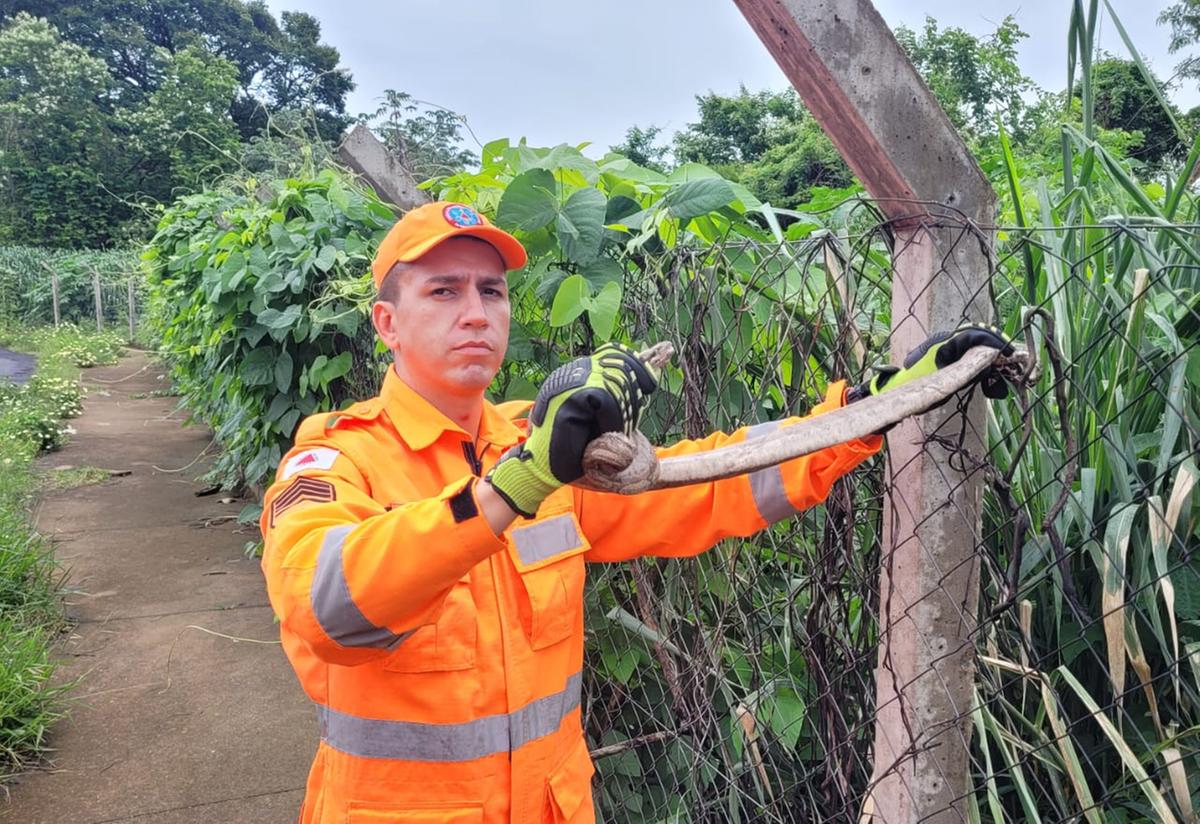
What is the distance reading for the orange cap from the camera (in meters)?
1.59

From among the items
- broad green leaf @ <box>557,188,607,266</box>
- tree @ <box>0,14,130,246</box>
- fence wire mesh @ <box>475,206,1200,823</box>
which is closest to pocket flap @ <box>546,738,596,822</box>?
fence wire mesh @ <box>475,206,1200,823</box>

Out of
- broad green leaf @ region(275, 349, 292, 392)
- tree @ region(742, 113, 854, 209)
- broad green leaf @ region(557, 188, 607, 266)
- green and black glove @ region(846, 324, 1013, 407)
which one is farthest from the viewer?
tree @ region(742, 113, 854, 209)

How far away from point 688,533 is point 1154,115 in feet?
73.5

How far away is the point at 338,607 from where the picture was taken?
1161 millimetres

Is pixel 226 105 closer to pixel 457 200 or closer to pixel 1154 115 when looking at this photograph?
pixel 1154 115

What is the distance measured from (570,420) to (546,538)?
56cm

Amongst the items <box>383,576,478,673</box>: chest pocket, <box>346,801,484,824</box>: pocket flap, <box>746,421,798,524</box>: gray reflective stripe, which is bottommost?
<box>346,801,484,824</box>: pocket flap

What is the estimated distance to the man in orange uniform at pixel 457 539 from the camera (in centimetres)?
114

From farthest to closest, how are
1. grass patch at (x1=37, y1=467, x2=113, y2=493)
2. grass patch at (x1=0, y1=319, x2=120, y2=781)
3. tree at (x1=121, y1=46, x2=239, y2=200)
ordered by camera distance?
tree at (x1=121, y1=46, x2=239, y2=200) < grass patch at (x1=37, y1=467, x2=113, y2=493) < grass patch at (x1=0, y1=319, x2=120, y2=781)

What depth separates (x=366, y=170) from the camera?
9.68 ft

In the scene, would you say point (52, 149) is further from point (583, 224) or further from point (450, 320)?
point (450, 320)

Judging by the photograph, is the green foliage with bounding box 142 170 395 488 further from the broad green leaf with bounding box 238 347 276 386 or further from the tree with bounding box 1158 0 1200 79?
the tree with bounding box 1158 0 1200 79

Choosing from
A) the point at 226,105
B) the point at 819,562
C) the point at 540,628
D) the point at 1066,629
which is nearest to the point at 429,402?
the point at 540,628

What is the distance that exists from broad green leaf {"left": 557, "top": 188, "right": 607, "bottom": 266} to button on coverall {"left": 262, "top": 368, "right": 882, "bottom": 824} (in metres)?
0.56
